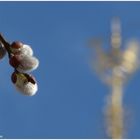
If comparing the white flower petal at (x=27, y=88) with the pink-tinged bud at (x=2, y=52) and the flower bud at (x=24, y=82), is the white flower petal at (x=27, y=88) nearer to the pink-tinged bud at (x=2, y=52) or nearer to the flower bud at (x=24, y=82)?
the flower bud at (x=24, y=82)

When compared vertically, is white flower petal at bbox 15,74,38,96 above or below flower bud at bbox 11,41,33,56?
below

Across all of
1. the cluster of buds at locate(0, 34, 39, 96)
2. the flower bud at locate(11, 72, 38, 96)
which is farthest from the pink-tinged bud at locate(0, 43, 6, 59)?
the flower bud at locate(11, 72, 38, 96)

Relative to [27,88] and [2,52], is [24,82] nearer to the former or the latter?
[27,88]

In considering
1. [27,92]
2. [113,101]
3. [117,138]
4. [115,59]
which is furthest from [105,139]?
[27,92]

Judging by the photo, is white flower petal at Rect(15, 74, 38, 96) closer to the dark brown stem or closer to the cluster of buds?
the cluster of buds

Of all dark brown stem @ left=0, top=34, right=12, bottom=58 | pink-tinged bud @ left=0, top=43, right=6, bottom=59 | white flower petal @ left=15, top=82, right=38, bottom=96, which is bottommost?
white flower petal @ left=15, top=82, right=38, bottom=96

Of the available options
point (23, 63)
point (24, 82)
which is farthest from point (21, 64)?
point (24, 82)

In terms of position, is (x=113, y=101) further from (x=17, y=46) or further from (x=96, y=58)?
(x=17, y=46)
